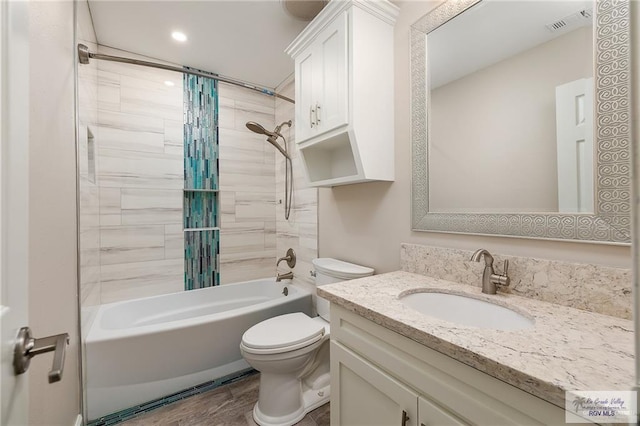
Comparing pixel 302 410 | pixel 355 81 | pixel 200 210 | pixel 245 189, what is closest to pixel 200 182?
pixel 200 210

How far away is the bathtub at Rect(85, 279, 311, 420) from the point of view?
147 cm

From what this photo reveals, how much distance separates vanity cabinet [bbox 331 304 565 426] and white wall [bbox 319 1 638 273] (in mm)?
610

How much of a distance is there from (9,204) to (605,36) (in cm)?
161

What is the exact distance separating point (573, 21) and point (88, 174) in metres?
2.60

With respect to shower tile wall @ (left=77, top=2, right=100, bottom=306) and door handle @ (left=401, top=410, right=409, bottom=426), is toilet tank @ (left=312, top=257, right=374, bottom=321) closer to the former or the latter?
door handle @ (left=401, top=410, right=409, bottom=426)

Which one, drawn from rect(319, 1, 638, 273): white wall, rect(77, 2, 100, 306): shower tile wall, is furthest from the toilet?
rect(77, 2, 100, 306): shower tile wall

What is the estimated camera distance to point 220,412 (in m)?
1.56

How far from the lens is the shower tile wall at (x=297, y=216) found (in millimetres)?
2291

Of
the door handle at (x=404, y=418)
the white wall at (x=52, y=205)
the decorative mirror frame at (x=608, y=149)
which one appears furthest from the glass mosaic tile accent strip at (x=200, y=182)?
the decorative mirror frame at (x=608, y=149)

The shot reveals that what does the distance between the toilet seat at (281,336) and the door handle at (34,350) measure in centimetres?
99

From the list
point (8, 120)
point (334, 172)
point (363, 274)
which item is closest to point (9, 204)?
point (8, 120)

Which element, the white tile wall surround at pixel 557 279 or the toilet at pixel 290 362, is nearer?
the white tile wall surround at pixel 557 279

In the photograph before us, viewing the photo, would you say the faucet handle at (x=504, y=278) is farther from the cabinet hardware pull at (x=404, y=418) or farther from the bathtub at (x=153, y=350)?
the bathtub at (x=153, y=350)

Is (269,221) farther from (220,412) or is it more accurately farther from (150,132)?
(220,412)
